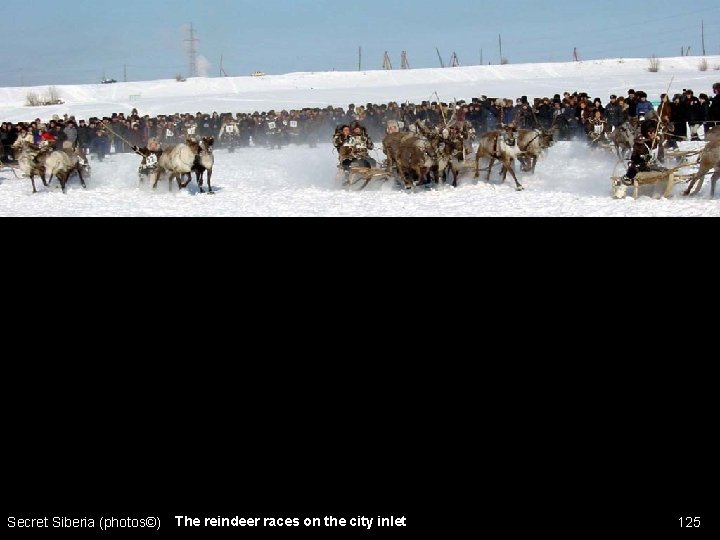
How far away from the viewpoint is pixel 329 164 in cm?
1972

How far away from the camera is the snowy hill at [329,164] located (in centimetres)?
1262

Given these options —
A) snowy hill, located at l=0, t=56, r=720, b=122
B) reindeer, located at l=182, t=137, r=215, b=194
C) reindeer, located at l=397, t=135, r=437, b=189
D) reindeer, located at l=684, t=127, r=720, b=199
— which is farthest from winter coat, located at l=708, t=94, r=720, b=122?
snowy hill, located at l=0, t=56, r=720, b=122

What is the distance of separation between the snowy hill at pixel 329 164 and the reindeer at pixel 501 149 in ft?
1.25

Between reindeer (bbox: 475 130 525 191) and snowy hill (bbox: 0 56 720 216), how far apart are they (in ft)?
1.25

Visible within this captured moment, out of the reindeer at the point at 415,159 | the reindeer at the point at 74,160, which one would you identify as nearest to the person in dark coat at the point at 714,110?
the reindeer at the point at 415,159

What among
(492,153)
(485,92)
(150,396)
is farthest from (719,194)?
(485,92)

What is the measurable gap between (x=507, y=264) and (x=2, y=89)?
135ft

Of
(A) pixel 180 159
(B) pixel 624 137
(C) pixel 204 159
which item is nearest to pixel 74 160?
(A) pixel 180 159

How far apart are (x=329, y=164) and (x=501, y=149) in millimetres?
5957

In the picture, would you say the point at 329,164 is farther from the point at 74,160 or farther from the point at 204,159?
the point at 74,160

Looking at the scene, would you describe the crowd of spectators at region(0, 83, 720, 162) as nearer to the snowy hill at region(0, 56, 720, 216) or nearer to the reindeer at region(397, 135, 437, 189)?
the snowy hill at region(0, 56, 720, 216)

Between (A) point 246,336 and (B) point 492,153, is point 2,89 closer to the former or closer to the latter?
(B) point 492,153

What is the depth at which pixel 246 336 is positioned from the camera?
368cm

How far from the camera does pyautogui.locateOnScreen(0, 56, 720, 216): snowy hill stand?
12625 mm
